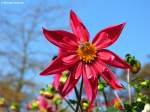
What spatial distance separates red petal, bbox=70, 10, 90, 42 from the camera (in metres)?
1.39

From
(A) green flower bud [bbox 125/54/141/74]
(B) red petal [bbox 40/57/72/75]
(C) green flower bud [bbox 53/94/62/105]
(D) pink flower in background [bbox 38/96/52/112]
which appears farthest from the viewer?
(D) pink flower in background [bbox 38/96/52/112]

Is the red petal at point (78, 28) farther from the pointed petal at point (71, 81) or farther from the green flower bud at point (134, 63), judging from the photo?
the green flower bud at point (134, 63)

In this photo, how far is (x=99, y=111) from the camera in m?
1.86

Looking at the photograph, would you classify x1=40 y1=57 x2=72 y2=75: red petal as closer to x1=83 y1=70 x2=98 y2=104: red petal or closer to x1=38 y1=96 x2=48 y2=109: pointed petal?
x1=83 y1=70 x2=98 y2=104: red petal

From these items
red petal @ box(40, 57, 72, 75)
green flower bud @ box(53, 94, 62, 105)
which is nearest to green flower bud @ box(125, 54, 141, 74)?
red petal @ box(40, 57, 72, 75)

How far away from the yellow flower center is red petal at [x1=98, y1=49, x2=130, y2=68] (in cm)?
3

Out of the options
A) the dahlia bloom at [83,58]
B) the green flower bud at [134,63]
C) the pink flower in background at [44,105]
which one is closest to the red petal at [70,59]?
the dahlia bloom at [83,58]

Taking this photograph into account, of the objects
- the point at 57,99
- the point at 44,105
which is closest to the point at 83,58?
the point at 57,99

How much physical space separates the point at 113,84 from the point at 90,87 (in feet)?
0.20

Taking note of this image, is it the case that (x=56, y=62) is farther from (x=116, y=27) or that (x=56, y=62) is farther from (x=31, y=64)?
(x=31, y=64)

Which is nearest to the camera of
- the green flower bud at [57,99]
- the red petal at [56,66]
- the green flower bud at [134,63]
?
the red petal at [56,66]

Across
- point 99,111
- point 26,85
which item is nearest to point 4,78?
point 26,85

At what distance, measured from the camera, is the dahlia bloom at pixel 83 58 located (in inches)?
53.7

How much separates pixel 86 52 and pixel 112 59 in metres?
0.10
